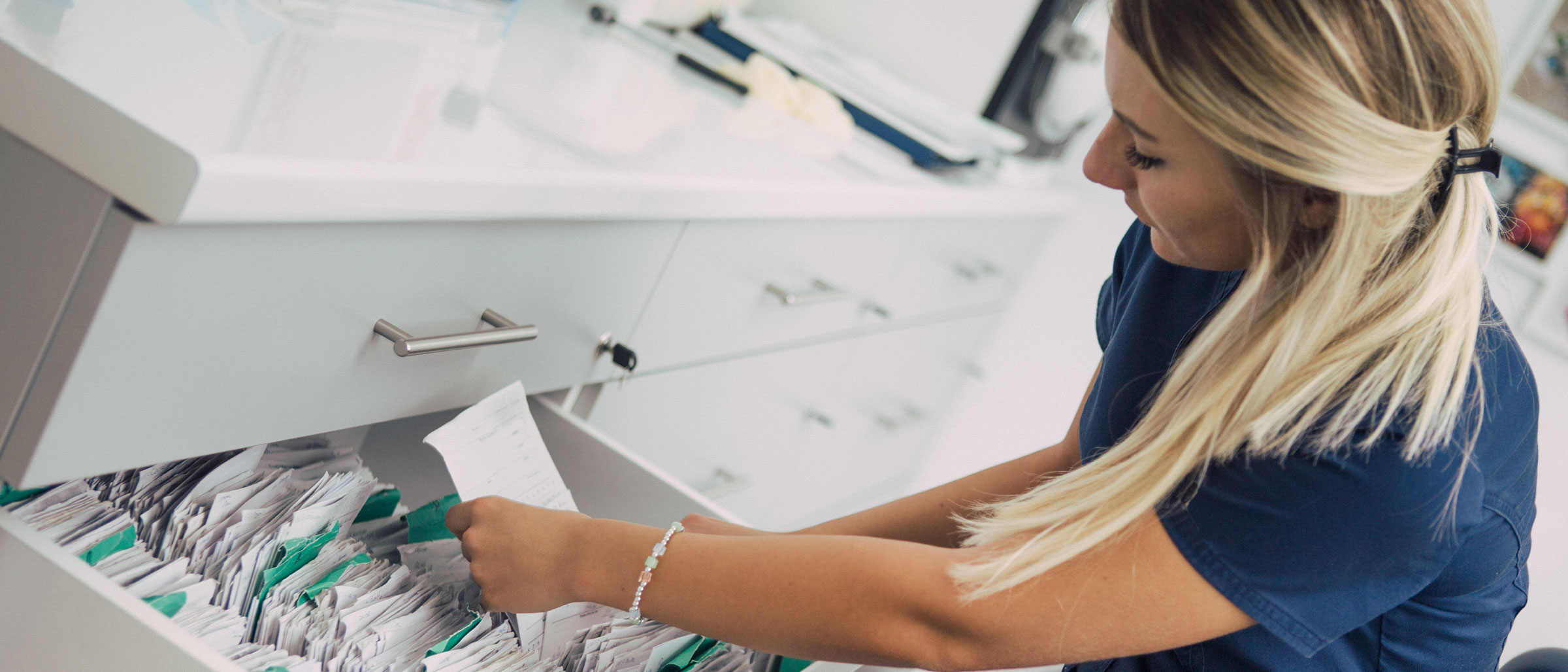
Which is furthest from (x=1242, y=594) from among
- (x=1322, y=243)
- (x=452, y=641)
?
(x=452, y=641)

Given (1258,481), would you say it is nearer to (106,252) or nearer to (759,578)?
(759,578)

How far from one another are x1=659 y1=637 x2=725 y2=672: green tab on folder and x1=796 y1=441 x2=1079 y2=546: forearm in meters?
0.17

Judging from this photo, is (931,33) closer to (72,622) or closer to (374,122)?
(374,122)

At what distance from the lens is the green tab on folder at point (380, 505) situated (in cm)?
74

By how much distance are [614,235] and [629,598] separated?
27 centimetres

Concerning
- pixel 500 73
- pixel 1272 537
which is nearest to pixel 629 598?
pixel 1272 537

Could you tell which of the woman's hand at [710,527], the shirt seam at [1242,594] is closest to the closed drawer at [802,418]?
the woman's hand at [710,527]

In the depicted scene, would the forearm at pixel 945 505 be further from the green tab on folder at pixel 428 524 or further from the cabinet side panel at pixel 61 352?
the cabinet side panel at pixel 61 352

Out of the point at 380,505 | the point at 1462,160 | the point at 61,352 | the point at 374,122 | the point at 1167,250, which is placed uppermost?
the point at 1462,160

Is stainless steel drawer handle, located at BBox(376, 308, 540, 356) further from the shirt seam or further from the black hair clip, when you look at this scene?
the black hair clip

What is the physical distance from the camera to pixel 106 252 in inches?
19.0

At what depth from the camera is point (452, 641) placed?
60cm

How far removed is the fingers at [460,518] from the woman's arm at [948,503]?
0.92 feet

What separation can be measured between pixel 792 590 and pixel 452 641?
19cm
